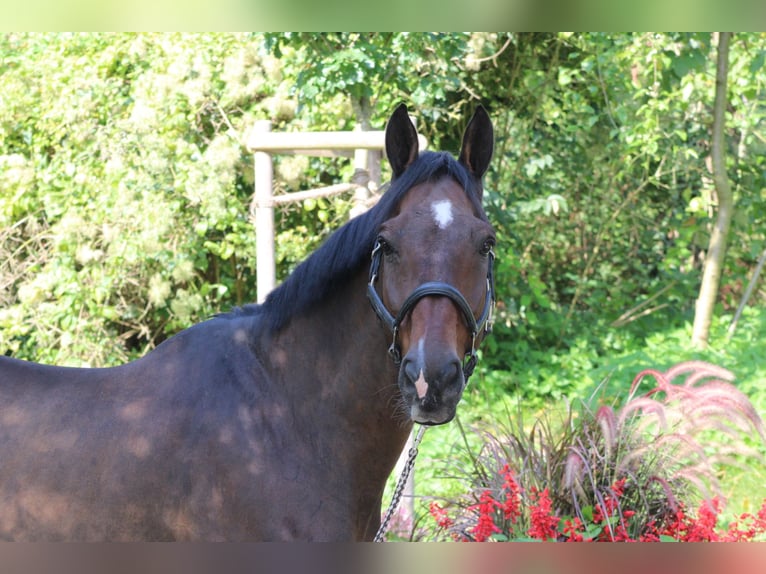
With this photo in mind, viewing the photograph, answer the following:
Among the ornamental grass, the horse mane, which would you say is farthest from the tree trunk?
the horse mane

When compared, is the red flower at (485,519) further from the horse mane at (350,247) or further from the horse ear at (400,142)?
the horse ear at (400,142)

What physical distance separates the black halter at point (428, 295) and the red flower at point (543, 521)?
121cm

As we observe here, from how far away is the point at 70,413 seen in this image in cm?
230

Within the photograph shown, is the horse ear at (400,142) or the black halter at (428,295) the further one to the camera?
the horse ear at (400,142)

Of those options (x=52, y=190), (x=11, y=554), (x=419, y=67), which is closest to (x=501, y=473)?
(x=11, y=554)

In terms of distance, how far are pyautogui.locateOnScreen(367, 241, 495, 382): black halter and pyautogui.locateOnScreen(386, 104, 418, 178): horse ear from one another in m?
0.31

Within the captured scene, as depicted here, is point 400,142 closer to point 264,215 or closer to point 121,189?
point 264,215

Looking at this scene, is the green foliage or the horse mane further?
the green foliage

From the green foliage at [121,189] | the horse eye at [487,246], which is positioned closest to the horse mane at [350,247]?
the horse eye at [487,246]

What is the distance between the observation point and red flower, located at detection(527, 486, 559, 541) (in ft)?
10.6

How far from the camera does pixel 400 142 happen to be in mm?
2398

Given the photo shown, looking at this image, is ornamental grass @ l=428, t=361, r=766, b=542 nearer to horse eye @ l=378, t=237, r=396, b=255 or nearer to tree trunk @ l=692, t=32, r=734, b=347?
horse eye @ l=378, t=237, r=396, b=255

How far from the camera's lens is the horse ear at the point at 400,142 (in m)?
2.37

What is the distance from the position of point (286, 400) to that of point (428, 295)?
22.0 inches
